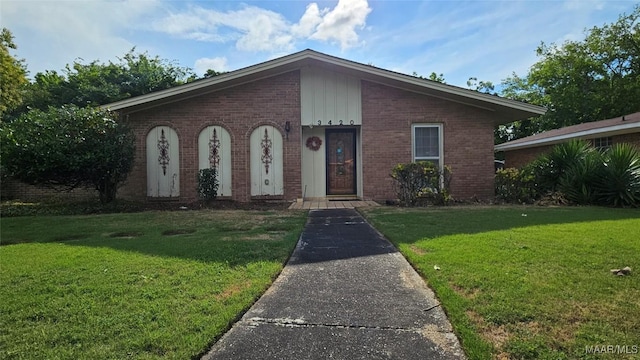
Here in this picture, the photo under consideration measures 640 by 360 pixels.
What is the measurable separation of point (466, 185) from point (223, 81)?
8.23 metres

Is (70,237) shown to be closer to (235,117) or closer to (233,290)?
(233,290)

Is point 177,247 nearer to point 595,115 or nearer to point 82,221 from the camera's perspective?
point 82,221

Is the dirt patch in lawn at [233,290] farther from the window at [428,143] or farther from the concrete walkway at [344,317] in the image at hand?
the window at [428,143]

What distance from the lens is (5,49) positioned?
18.1 meters

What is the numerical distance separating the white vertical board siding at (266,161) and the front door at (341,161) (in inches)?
68.4

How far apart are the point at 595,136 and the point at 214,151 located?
15191 millimetres

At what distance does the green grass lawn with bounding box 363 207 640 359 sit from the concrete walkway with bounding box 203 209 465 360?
203 mm

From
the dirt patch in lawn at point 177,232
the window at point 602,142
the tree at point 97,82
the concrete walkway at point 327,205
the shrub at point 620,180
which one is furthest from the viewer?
the tree at point 97,82

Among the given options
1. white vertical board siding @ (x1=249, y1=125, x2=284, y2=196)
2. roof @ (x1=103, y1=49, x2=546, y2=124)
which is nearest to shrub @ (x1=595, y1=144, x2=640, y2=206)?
roof @ (x1=103, y1=49, x2=546, y2=124)

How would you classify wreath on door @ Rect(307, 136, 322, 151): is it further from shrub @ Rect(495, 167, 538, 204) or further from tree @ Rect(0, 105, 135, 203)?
shrub @ Rect(495, 167, 538, 204)

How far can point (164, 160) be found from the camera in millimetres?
10711

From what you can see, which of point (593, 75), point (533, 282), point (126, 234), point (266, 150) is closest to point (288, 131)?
point (266, 150)

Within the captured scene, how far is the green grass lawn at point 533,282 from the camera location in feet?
7.30

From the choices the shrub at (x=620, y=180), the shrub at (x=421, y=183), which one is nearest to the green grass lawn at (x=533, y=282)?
the shrub at (x=421, y=183)
